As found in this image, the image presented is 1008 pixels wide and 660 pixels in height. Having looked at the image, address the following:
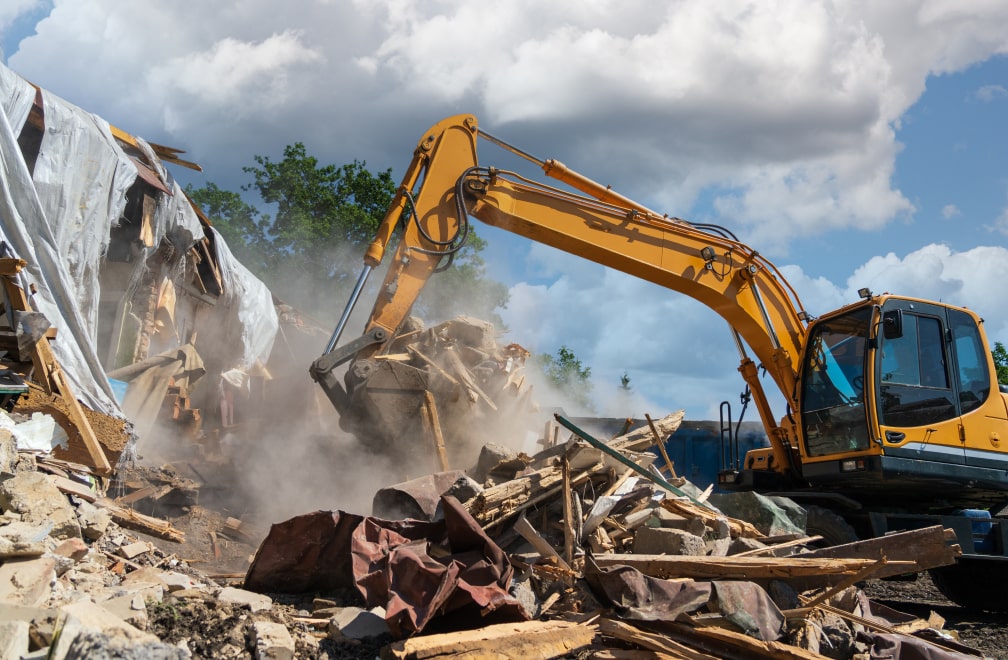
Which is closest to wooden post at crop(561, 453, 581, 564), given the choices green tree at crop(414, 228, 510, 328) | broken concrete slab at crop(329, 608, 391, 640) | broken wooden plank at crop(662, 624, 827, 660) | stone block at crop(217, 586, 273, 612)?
broken wooden plank at crop(662, 624, 827, 660)

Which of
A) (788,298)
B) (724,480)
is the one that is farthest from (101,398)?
(788,298)

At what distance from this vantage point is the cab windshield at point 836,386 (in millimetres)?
7820

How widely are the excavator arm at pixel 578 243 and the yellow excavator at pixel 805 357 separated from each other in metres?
0.02

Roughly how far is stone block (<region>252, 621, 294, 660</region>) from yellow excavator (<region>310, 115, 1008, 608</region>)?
401 cm

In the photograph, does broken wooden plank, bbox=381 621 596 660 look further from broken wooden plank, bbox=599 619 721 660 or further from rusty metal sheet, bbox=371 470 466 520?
rusty metal sheet, bbox=371 470 466 520

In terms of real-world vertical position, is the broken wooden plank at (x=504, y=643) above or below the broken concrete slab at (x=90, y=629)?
below

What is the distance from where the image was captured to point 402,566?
4945 mm

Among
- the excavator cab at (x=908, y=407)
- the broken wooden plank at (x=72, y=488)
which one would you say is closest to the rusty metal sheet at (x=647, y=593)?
the excavator cab at (x=908, y=407)

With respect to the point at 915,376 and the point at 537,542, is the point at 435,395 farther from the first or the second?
the point at 915,376

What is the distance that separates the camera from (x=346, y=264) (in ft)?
89.3

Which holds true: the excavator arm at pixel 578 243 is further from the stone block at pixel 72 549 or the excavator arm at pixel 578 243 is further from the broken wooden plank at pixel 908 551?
the stone block at pixel 72 549

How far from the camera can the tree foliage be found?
2650cm

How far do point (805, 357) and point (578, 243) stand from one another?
270 cm

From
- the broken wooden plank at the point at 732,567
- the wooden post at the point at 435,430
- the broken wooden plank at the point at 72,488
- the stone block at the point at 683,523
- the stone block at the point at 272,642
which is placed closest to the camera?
the stone block at the point at 272,642
